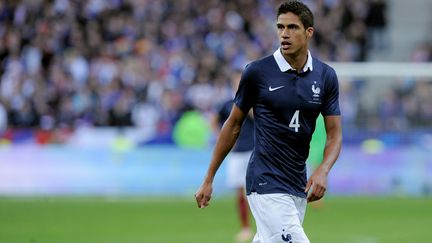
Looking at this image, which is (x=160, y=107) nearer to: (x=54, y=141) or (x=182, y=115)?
(x=182, y=115)

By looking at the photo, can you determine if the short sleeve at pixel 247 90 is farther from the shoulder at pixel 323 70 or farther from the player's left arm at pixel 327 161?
the player's left arm at pixel 327 161

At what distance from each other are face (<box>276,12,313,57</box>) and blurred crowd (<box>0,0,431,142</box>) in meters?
16.1

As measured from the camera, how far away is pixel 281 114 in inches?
324

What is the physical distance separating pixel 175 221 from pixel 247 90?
402 inches

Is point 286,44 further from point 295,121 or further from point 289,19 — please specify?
point 295,121

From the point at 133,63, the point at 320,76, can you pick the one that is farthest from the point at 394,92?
the point at 320,76

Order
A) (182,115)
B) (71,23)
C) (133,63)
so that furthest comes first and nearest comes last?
(71,23) → (133,63) → (182,115)

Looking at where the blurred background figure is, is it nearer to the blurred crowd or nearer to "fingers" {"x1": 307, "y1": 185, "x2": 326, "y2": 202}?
the blurred crowd

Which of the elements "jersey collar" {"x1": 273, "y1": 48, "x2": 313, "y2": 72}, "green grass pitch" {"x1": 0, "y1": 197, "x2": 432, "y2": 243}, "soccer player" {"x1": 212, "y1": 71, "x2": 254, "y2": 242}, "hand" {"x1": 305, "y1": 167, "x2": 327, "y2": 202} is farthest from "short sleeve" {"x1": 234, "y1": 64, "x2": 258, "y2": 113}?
"soccer player" {"x1": 212, "y1": 71, "x2": 254, "y2": 242}

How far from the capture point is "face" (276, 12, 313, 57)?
26.7ft

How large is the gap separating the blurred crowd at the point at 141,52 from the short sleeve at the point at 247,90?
15.9 metres

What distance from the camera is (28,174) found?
23141mm

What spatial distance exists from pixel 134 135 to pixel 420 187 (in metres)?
6.50

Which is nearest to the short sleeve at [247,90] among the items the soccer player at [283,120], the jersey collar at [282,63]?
the soccer player at [283,120]
